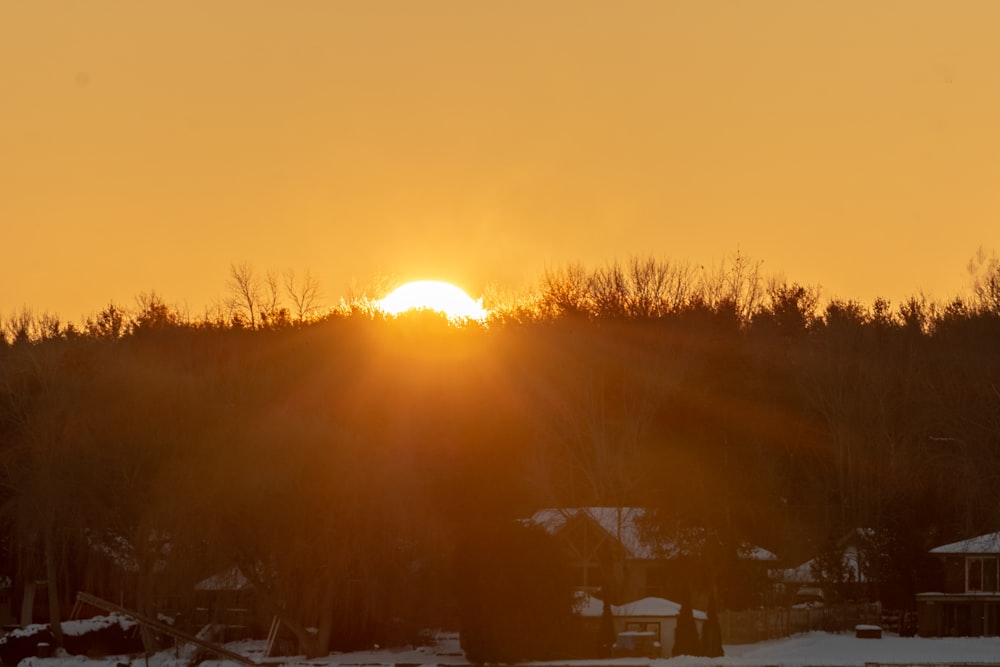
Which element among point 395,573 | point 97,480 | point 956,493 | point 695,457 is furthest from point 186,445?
point 956,493

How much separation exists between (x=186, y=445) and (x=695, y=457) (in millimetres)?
22813

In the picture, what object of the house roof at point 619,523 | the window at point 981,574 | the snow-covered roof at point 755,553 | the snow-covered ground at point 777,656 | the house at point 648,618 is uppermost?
the house roof at point 619,523

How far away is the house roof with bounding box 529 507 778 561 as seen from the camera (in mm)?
79812

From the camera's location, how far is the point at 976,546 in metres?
74.3

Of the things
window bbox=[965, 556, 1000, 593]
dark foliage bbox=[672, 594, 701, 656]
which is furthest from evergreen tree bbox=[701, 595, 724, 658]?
window bbox=[965, 556, 1000, 593]

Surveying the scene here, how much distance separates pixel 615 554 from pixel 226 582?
67.4 ft

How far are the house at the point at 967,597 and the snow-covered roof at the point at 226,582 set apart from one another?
31.0m

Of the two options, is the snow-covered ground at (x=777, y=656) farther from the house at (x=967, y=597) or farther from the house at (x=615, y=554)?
the house at (x=615, y=554)

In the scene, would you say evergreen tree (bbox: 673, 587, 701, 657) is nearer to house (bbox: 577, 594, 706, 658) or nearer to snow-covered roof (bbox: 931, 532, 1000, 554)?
house (bbox: 577, 594, 706, 658)

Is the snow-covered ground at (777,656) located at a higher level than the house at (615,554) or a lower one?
lower

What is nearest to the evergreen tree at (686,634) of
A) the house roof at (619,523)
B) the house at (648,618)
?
the house at (648,618)

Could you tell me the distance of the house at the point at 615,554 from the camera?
7938 centimetres

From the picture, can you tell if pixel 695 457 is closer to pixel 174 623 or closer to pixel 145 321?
pixel 174 623

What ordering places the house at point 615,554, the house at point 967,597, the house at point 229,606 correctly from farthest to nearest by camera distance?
1. the house at point 615,554
2. the house at point 967,597
3. the house at point 229,606
